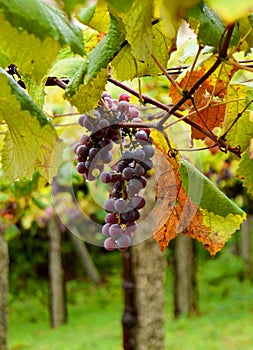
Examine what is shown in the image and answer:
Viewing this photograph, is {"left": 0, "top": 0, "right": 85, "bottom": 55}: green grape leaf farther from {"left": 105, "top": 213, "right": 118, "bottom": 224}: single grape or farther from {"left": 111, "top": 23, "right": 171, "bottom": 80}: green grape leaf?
{"left": 105, "top": 213, "right": 118, "bottom": 224}: single grape

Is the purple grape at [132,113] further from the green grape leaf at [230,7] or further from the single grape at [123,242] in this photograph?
the green grape leaf at [230,7]

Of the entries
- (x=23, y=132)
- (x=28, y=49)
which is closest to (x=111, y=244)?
(x=23, y=132)

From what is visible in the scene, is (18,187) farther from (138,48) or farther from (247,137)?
(138,48)

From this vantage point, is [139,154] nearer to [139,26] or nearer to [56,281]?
[139,26]

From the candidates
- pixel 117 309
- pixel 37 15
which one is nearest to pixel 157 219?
pixel 37 15

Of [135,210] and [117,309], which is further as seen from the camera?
[117,309]

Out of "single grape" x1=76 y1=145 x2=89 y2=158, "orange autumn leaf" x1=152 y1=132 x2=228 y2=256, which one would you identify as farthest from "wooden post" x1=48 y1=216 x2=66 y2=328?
"single grape" x1=76 y1=145 x2=89 y2=158

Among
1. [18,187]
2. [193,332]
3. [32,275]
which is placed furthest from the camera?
[32,275]
